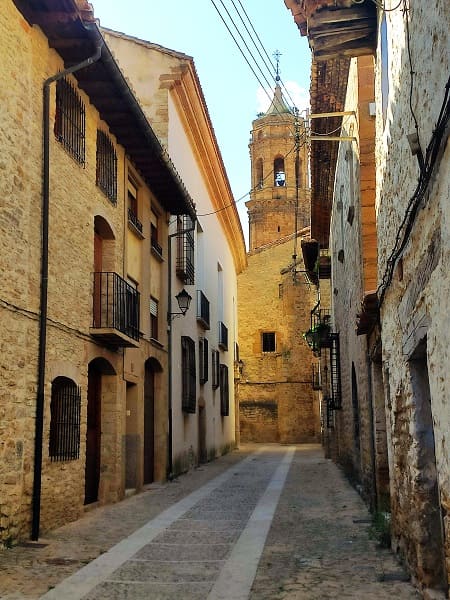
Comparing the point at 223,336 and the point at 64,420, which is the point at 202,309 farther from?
the point at 64,420

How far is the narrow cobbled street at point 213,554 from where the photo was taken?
601cm

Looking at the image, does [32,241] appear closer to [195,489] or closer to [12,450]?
[12,450]

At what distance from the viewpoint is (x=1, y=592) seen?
234 inches

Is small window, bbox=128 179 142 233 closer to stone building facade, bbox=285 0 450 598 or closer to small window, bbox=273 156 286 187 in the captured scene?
stone building facade, bbox=285 0 450 598

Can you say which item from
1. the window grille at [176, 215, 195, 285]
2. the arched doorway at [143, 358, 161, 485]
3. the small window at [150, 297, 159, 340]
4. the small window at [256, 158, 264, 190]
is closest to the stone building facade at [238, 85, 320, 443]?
the small window at [256, 158, 264, 190]

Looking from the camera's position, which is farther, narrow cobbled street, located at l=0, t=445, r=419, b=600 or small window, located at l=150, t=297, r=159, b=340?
small window, located at l=150, t=297, r=159, b=340

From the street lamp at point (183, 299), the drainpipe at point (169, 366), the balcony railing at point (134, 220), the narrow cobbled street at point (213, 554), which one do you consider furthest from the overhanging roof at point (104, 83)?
the narrow cobbled street at point (213, 554)

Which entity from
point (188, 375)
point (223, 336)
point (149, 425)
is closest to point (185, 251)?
point (188, 375)

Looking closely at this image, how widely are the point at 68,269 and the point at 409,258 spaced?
5.66m

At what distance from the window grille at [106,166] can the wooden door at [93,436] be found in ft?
9.76

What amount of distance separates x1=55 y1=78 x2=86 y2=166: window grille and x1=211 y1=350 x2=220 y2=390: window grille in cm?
1415

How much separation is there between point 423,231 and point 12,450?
5.21 m

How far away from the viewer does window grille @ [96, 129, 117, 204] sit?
1184cm

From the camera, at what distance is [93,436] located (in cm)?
1192
